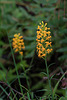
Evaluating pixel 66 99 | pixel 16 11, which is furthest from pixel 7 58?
pixel 66 99

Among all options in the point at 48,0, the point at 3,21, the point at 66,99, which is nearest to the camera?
the point at 66,99

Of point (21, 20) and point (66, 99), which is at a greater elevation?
point (21, 20)

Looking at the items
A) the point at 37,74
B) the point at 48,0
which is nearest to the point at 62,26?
the point at 48,0

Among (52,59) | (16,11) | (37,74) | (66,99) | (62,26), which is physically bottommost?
(37,74)

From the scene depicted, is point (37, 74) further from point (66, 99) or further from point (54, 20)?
point (66, 99)

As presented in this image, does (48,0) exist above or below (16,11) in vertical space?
above

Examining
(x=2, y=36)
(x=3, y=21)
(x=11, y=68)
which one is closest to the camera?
(x=11, y=68)

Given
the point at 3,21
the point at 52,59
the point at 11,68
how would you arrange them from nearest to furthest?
the point at 52,59 < the point at 11,68 < the point at 3,21

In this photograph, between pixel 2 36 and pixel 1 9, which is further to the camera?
pixel 2 36

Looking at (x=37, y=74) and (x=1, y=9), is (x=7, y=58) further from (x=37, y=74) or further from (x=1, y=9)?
(x=1, y=9)
